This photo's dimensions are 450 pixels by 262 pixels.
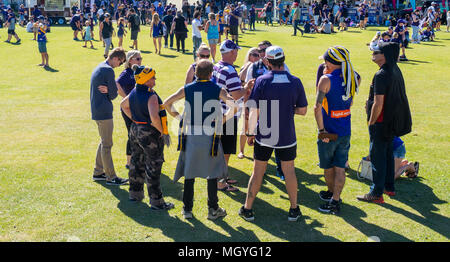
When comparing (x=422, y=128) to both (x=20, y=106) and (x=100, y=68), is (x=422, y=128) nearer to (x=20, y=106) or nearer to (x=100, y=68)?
(x=100, y=68)

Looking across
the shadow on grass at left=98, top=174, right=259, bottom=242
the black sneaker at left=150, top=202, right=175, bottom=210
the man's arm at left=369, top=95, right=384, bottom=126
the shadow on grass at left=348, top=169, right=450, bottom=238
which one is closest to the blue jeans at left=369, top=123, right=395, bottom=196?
the man's arm at left=369, top=95, right=384, bottom=126

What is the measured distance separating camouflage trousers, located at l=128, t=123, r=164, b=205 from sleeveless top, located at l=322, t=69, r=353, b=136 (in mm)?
2201

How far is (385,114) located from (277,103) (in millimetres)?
1701

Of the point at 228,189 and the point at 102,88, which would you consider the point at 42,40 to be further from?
the point at 228,189

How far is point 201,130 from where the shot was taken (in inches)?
205

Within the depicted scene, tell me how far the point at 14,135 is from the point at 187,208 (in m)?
5.86

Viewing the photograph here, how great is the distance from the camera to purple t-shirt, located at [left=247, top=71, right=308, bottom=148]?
5.09 meters

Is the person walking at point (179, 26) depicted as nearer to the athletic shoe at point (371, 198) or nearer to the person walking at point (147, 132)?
the person walking at point (147, 132)

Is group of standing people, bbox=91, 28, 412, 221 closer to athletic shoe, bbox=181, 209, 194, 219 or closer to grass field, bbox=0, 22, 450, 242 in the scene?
athletic shoe, bbox=181, 209, 194, 219

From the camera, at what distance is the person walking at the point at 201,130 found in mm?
5125

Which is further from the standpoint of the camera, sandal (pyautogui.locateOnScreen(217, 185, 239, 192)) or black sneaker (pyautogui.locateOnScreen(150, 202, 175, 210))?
sandal (pyautogui.locateOnScreen(217, 185, 239, 192))

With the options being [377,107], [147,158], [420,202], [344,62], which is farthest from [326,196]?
[147,158]

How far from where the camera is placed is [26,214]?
564cm

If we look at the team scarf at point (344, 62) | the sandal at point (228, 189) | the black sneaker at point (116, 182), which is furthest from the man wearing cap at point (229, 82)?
the black sneaker at point (116, 182)
